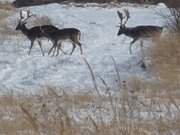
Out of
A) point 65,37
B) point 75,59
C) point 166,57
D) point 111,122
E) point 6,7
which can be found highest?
point 111,122

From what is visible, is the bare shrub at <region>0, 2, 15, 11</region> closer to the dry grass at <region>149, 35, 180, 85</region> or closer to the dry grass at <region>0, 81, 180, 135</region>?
the dry grass at <region>149, 35, 180, 85</region>

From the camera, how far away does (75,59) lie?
14.9 meters

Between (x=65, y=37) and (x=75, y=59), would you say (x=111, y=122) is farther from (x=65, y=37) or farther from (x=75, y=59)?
(x=65, y=37)

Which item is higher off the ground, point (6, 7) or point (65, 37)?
point (65, 37)

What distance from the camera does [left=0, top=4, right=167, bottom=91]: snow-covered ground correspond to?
39.9 ft

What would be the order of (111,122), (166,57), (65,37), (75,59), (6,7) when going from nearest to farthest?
(111,122) → (166,57) → (75,59) → (65,37) → (6,7)

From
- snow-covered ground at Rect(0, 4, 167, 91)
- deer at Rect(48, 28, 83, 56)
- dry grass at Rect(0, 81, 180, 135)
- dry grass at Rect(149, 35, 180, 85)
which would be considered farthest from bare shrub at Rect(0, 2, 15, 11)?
dry grass at Rect(0, 81, 180, 135)

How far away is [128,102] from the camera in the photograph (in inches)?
185

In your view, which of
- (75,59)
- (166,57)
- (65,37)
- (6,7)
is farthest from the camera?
(6,7)

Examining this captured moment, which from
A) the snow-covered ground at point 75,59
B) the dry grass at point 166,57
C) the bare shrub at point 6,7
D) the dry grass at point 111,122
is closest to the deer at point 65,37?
the snow-covered ground at point 75,59

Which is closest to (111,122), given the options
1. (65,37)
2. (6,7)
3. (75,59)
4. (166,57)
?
(166,57)

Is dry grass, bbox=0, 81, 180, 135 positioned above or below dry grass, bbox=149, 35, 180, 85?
above

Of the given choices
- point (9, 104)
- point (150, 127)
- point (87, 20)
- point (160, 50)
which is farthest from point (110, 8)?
point (150, 127)

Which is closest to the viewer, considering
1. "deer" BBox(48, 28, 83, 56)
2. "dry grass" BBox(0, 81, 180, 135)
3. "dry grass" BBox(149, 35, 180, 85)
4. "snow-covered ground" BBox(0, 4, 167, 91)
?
"dry grass" BBox(0, 81, 180, 135)
